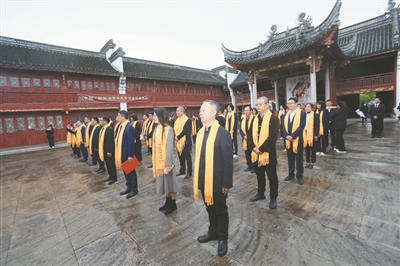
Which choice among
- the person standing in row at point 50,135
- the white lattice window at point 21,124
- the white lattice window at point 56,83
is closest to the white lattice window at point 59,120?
the person standing in row at point 50,135

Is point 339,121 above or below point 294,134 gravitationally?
above

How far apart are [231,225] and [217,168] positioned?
112 cm

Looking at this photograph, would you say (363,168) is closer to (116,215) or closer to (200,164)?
(200,164)

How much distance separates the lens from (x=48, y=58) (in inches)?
606

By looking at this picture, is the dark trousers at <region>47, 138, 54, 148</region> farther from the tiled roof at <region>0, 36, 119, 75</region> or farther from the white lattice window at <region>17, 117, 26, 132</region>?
the tiled roof at <region>0, 36, 119, 75</region>

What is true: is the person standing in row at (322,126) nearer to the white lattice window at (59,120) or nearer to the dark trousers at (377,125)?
the dark trousers at (377,125)

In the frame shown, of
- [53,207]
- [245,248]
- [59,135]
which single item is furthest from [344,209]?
[59,135]

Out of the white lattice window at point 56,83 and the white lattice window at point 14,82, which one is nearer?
the white lattice window at point 14,82

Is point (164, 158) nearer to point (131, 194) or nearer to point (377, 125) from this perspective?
point (131, 194)

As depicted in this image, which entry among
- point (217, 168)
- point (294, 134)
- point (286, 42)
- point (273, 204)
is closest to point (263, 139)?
point (273, 204)

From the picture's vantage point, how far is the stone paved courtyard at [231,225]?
7.25 ft

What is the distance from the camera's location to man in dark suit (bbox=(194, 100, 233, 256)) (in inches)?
87.6

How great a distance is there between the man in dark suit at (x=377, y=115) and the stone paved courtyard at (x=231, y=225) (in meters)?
4.63

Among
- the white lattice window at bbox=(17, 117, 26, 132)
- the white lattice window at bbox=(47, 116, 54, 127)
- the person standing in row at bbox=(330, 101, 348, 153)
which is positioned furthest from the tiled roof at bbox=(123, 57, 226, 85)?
the person standing in row at bbox=(330, 101, 348, 153)
